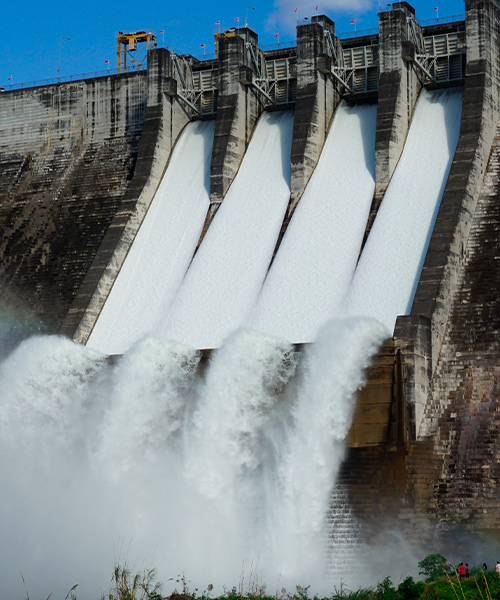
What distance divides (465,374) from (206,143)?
15.7m

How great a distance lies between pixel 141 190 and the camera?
3659cm

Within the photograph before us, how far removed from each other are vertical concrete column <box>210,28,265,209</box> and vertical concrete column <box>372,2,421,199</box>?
205 inches

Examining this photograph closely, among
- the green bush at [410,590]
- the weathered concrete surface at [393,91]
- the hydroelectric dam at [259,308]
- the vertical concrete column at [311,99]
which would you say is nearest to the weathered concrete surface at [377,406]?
the hydroelectric dam at [259,308]

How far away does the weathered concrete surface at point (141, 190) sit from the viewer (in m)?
33.5

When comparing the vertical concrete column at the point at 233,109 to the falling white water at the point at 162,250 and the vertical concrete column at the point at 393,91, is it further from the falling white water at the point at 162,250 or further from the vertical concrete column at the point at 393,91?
the vertical concrete column at the point at 393,91

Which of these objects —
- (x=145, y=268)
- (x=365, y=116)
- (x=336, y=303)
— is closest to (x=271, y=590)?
(x=336, y=303)

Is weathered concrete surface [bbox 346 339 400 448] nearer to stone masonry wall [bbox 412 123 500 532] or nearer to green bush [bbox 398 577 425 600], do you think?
stone masonry wall [bbox 412 123 500 532]

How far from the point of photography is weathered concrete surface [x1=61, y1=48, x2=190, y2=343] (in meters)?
33.5

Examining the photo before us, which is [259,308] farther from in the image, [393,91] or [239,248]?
[393,91]

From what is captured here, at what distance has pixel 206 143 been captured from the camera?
125ft

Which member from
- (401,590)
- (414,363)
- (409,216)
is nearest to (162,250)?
(409,216)

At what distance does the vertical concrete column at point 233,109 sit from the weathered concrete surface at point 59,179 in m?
3.68

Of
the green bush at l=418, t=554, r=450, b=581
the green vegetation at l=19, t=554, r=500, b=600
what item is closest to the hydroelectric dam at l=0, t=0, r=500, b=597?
the green bush at l=418, t=554, r=450, b=581

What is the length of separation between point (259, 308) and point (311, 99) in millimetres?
8570
